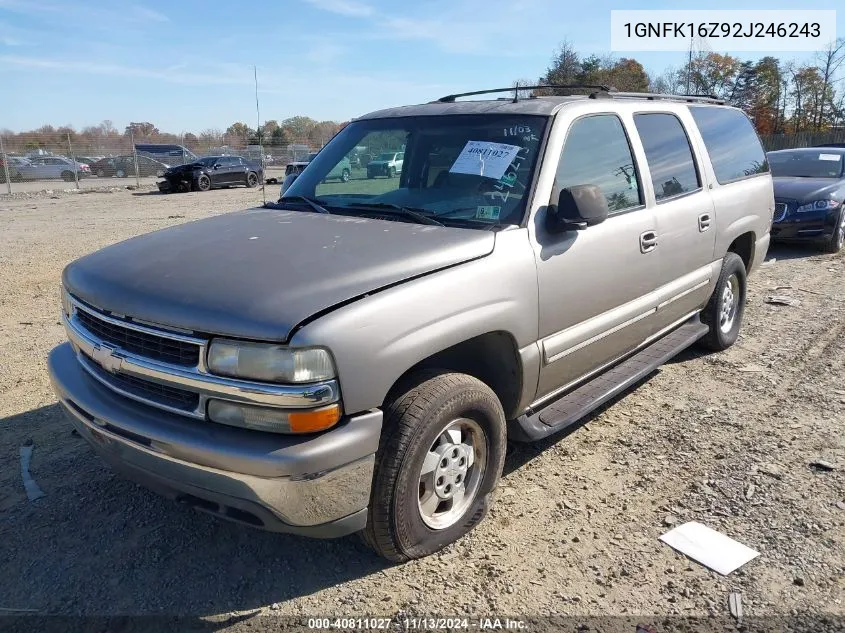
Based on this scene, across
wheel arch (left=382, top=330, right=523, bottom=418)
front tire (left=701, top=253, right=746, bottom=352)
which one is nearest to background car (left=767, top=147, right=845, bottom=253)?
front tire (left=701, top=253, right=746, bottom=352)

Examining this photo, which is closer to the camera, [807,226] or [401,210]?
[401,210]

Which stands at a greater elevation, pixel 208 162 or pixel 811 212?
pixel 208 162

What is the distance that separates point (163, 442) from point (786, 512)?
2905 millimetres

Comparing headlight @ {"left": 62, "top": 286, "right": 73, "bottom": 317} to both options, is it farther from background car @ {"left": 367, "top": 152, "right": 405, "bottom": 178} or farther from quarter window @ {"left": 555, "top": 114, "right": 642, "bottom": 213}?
quarter window @ {"left": 555, "top": 114, "right": 642, "bottom": 213}

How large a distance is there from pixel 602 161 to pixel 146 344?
259cm

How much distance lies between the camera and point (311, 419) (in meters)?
2.30

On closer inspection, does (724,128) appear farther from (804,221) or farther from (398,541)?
(804,221)

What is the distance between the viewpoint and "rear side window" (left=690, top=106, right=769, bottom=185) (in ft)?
16.2

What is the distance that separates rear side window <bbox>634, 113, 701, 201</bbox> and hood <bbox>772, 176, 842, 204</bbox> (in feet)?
20.7

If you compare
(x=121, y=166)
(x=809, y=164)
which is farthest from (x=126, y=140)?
(x=809, y=164)

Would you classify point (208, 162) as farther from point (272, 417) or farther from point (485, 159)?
point (272, 417)

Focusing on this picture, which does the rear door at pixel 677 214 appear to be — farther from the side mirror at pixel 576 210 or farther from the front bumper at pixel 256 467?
the front bumper at pixel 256 467

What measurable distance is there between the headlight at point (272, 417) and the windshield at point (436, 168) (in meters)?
1.30

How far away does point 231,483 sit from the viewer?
2.30 m
